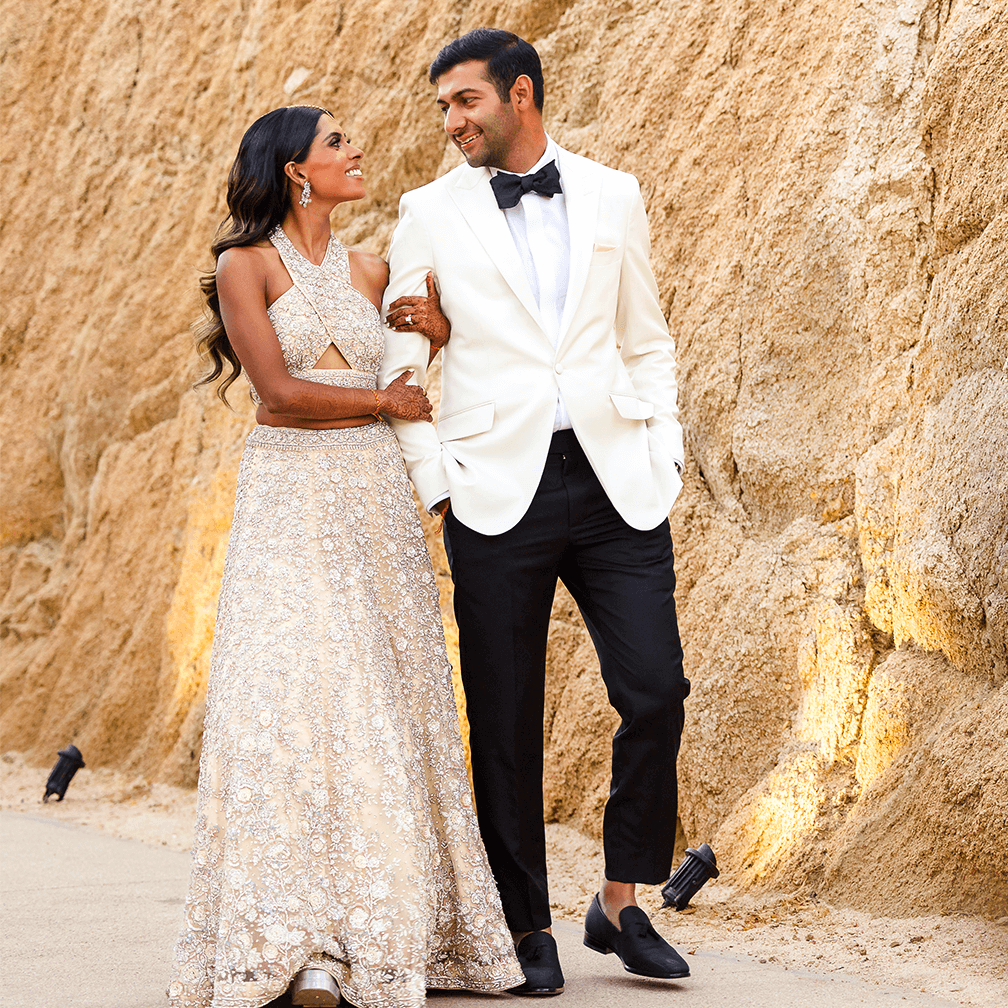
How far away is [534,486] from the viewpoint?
317 centimetres

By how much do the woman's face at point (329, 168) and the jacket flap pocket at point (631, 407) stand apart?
2.94ft

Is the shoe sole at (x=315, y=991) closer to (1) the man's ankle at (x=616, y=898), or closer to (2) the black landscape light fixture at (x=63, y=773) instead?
(1) the man's ankle at (x=616, y=898)

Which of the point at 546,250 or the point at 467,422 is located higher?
the point at 546,250

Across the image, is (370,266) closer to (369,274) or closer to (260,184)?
(369,274)

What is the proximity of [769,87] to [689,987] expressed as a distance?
3446mm

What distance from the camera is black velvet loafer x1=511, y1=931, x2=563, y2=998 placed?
3.13 m

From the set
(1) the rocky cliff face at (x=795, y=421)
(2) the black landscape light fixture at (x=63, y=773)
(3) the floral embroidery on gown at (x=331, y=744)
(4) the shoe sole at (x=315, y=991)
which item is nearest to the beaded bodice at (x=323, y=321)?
(3) the floral embroidery on gown at (x=331, y=744)

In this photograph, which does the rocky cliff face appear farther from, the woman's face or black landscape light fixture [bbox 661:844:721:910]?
the woman's face

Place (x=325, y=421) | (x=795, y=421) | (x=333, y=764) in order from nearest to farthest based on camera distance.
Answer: (x=333, y=764), (x=325, y=421), (x=795, y=421)

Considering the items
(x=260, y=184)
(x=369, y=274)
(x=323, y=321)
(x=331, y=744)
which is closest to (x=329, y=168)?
(x=260, y=184)

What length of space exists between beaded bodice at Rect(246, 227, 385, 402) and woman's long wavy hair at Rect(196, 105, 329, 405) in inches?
2.8

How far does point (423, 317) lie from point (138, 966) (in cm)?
199

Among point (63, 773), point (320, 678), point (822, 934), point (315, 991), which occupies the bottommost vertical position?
→ point (63, 773)

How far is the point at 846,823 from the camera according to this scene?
392 centimetres
